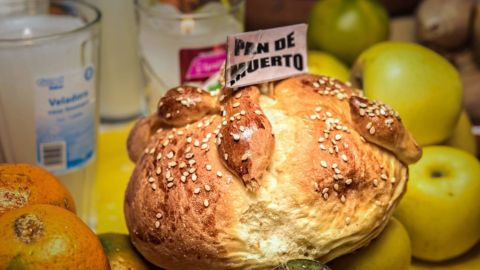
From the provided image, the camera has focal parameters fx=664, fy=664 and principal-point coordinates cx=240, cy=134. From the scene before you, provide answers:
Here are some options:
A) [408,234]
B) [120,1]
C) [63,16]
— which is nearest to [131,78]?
[120,1]

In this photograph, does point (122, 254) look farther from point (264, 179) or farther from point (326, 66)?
point (326, 66)

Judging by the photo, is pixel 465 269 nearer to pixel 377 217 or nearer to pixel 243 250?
pixel 377 217

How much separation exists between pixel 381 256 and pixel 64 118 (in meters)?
0.46

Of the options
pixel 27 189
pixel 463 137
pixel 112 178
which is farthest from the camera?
pixel 112 178

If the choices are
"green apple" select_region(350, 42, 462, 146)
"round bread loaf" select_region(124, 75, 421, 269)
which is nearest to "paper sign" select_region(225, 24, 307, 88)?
"round bread loaf" select_region(124, 75, 421, 269)

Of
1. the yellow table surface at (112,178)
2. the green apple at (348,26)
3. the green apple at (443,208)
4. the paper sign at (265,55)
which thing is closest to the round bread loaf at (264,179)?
the paper sign at (265,55)

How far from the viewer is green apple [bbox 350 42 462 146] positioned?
926mm

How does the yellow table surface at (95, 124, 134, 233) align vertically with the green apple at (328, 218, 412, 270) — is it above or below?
below

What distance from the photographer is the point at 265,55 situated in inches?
29.8

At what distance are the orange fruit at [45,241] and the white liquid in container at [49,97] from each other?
1.01 feet

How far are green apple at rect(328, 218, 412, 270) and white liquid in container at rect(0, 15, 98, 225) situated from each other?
0.41 meters

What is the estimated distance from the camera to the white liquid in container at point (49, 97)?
878 mm

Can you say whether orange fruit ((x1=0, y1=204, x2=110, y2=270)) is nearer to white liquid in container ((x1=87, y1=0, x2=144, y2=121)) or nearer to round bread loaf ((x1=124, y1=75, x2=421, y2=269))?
round bread loaf ((x1=124, y1=75, x2=421, y2=269))

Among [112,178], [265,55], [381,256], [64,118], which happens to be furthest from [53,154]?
[381,256]
